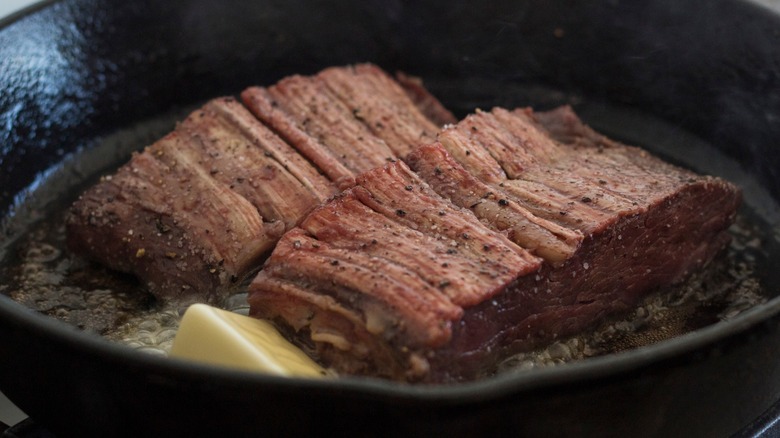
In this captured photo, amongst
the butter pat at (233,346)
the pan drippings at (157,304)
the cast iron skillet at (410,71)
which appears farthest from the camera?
the pan drippings at (157,304)

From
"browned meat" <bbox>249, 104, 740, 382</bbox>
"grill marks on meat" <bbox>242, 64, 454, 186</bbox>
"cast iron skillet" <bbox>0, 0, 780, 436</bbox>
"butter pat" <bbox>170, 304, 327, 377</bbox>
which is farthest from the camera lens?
"grill marks on meat" <bbox>242, 64, 454, 186</bbox>

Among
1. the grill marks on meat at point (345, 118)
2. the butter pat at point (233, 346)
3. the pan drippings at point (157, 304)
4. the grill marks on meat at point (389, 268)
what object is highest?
the grill marks on meat at point (345, 118)

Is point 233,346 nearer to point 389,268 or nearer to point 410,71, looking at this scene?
point 389,268

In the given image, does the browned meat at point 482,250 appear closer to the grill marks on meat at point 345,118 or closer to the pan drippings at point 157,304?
the pan drippings at point 157,304

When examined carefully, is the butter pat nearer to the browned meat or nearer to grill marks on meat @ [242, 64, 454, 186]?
the browned meat

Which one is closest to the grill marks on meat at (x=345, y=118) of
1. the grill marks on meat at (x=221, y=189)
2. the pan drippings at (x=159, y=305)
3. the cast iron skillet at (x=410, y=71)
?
the grill marks on meat at (x=221, y=189)

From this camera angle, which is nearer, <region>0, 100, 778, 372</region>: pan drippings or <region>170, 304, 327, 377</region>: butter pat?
<region>170, 304, 327, 377</region>: butter pat

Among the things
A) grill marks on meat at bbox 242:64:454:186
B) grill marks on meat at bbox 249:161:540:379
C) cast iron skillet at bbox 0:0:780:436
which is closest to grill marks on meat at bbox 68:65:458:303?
grill marks on meat at bbox 242:64:454:186
